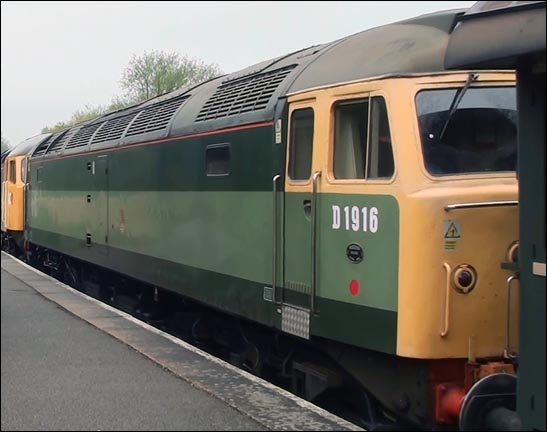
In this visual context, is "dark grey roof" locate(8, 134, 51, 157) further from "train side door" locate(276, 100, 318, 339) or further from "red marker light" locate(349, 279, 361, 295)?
"red marker light" locate(349, 279, 361, 295)

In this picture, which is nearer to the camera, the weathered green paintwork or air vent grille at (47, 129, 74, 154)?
the weathered green paintwork

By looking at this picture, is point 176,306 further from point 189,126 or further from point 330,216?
point 330,216

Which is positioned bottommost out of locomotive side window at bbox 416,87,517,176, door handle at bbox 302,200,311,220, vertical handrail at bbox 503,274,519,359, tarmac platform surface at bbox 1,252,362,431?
tarmac platform surface at bbox 1,252,362,431

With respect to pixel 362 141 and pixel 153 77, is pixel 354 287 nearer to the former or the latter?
pixel 362 141

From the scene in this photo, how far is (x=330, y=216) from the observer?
18.8ft

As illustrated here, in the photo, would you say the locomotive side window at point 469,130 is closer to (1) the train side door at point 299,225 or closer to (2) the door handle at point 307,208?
(1) the train side door at point 299,225

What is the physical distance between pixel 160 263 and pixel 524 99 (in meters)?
6.09

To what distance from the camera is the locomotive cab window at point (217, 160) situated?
7.36 meters

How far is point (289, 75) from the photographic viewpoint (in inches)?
262

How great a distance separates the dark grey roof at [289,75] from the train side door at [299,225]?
1.13 feet

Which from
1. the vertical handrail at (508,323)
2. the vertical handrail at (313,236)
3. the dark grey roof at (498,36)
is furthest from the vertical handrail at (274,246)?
the dark grey roof at (498,36)

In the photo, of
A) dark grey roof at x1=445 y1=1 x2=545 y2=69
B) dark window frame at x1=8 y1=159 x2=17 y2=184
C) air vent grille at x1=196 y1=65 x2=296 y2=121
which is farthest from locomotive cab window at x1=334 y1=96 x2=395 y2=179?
dark window frame at x1=8 y1=159 x2=17 y2=184

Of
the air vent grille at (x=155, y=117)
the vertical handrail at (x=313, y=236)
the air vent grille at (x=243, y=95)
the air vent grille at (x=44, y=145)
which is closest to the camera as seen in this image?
the vertical handrail at (x=313, y=236)

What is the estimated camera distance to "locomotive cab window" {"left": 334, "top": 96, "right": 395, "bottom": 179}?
17.7 ft
